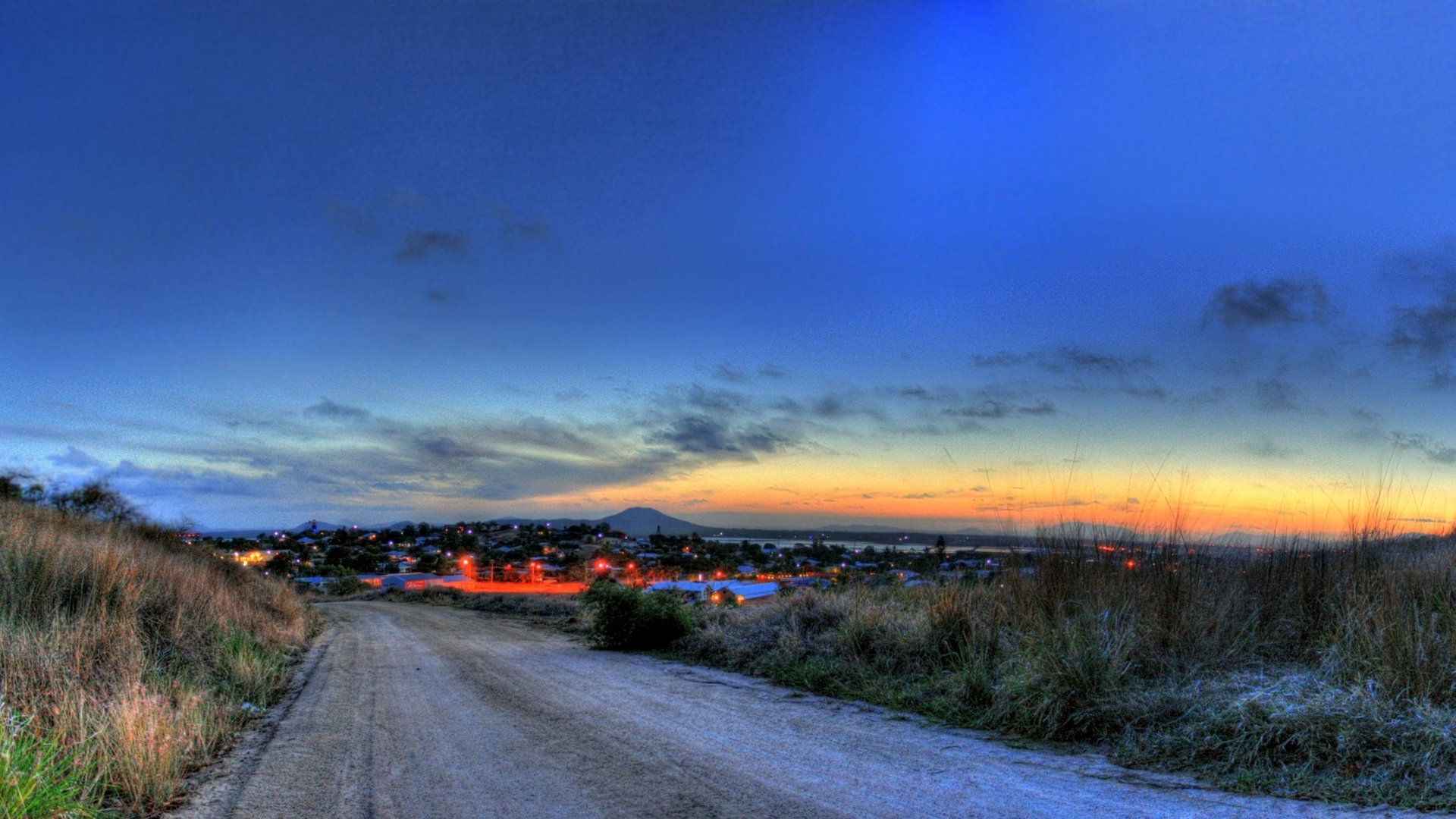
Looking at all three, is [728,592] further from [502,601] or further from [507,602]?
[502,601]

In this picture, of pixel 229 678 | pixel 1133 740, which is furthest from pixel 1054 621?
pixel 229 678

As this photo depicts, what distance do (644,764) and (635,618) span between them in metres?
7.88

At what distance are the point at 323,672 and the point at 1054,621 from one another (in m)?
10.5

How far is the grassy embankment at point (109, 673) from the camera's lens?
4.77m

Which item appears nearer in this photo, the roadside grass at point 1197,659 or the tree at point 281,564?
the roadside grass at point 1197,659

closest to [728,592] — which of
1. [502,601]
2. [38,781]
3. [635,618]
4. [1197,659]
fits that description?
[635,618]

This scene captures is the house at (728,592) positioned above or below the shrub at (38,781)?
below

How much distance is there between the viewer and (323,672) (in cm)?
1157

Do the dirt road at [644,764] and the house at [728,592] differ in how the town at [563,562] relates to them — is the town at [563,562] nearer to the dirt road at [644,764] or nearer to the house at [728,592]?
the house at [728,592]

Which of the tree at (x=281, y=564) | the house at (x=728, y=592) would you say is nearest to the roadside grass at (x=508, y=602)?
the house at (x=728, y=592)

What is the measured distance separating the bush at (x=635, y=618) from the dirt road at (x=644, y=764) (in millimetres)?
3603

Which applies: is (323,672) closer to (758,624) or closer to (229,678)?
(229,678)

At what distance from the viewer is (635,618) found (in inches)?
539

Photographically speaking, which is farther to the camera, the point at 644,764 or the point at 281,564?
the point at 281,564
